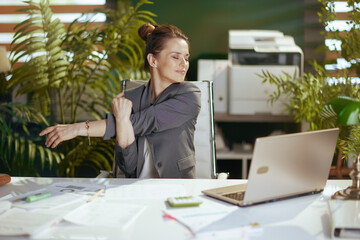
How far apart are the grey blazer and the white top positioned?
0.06ft

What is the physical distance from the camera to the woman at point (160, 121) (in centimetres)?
147

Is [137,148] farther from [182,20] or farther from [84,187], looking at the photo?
[182,20]

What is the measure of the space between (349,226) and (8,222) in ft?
2.40

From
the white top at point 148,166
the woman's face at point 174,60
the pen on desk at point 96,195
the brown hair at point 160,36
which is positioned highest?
the brown hair at point 160,36

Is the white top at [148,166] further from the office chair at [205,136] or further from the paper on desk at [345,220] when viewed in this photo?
the paper on desk at [345,220]

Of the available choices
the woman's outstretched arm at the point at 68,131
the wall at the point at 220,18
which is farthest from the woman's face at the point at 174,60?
the wall at the point at 220,18

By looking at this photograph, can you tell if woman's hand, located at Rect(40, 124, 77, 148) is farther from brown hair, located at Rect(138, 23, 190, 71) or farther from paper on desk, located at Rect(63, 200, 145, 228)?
brown hair, located at Rect(138, 23, 190, 71)

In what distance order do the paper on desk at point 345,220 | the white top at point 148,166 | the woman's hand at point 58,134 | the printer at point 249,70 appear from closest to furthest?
the paper on desk at point 345,220 → the woman's hand at point 58,134 → the white top at point 148,166 → the printer at point 249,70

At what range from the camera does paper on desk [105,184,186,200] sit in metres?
1.08

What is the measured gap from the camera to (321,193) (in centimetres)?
112

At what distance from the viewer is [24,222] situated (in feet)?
2.76

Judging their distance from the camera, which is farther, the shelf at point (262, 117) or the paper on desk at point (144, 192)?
the shelf at point (262, 117)

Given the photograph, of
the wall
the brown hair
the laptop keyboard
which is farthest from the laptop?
the wall

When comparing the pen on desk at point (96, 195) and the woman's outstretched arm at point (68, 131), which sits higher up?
the woman's outstretched arm at point (68, 131)
